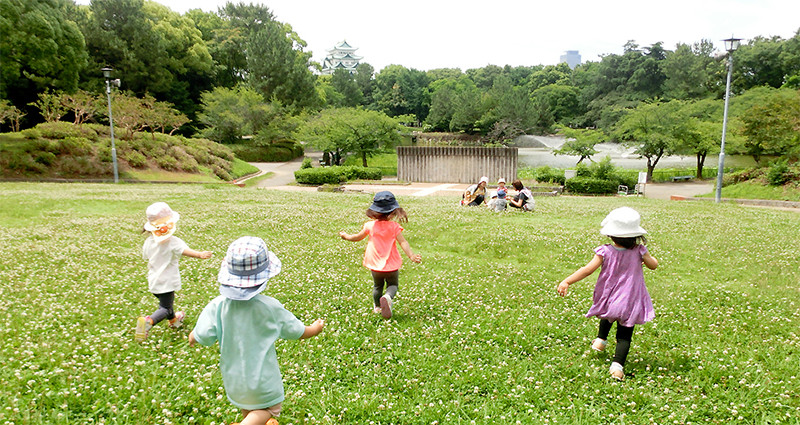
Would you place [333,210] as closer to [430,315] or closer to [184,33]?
[430,315]

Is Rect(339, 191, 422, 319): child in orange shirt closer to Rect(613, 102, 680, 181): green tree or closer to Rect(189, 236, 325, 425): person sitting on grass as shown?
Rect(189, 236, 325, 425): person sitting on grass

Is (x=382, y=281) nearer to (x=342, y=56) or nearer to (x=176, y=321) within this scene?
(x=176, y=321)

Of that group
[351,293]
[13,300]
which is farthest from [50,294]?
[351,293]

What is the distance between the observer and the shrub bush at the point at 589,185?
3062 centimetres

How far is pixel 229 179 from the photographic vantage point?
36.1 m

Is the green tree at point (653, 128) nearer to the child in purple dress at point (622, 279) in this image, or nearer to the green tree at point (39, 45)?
the child in purple dress at point (622, 279)

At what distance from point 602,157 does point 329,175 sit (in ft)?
109

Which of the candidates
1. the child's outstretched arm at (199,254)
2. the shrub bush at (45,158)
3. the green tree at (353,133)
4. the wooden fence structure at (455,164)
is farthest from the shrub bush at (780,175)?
the shrub bush at (45,158)

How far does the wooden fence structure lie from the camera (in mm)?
36312

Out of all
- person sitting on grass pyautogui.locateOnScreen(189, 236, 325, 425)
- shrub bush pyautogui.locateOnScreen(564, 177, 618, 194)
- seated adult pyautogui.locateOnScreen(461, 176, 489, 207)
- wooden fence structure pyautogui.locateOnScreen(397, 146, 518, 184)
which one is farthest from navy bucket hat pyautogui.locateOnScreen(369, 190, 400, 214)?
wooden fence structure pyautogui.locateOnScreen(397, 146, 518, 184)

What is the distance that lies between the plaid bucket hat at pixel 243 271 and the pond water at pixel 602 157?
152ft

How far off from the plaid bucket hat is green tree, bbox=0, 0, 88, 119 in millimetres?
33957

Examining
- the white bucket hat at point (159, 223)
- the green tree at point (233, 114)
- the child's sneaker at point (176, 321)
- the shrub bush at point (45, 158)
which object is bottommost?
the child's sneaker at point (176, 321)

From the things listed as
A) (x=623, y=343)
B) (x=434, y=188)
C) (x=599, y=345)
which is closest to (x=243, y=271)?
(x=623, y=343)
